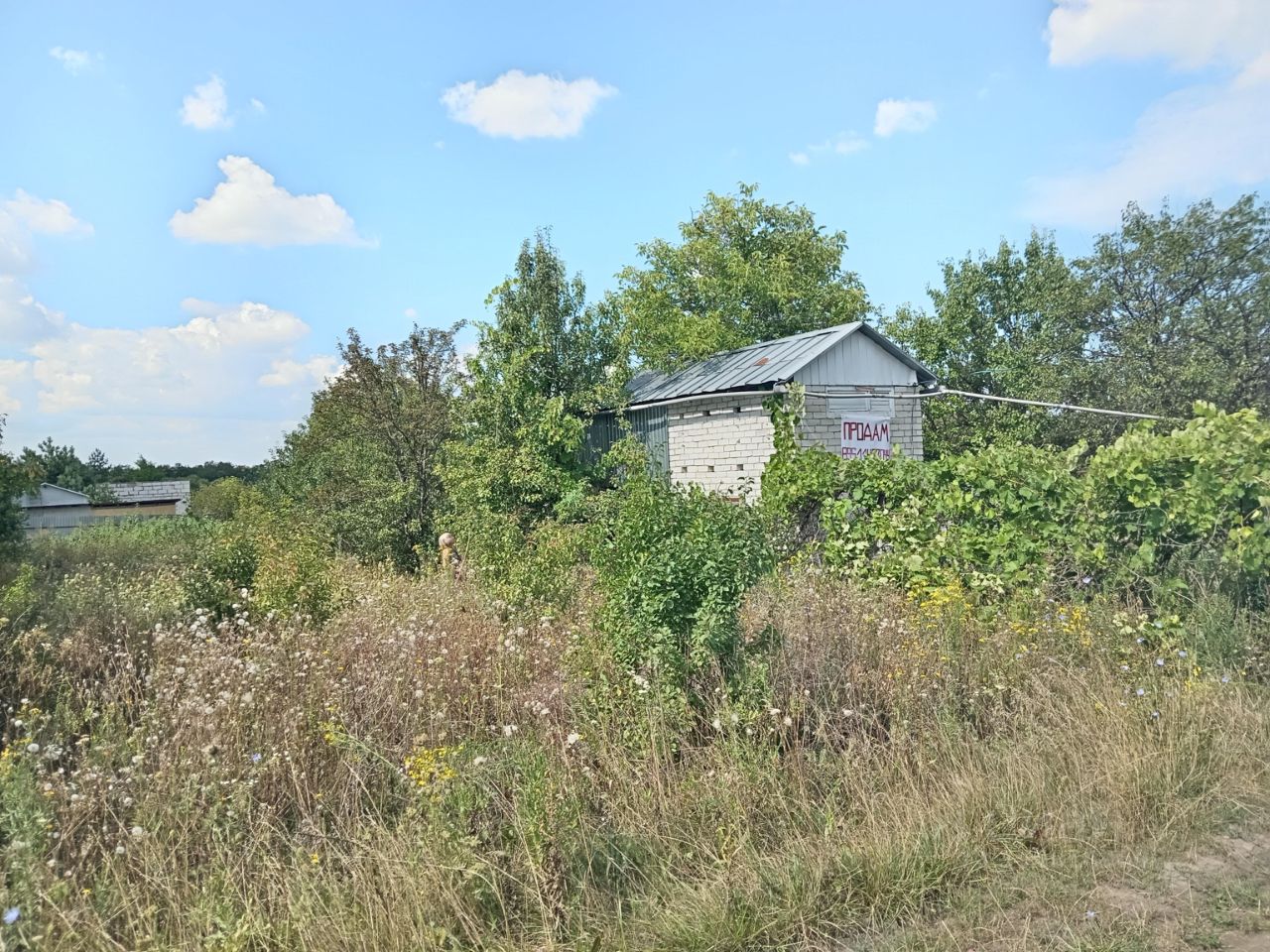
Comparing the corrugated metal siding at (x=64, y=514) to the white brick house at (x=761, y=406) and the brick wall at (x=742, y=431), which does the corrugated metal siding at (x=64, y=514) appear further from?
the brick wall at (x=742, y=431)

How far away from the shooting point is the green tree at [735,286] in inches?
1020

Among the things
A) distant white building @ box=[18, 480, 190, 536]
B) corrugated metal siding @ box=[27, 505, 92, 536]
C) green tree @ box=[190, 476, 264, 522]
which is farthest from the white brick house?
corrugated metal siding @ box=[27, 505, 92, 536]

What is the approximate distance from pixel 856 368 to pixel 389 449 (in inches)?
322

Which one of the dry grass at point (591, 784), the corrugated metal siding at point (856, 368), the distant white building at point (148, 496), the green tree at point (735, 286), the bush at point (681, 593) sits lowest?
the dry grass at point (591, 784)

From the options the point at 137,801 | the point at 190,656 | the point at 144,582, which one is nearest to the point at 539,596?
the point at 190,656

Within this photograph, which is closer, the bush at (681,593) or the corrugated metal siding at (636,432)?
the bush at (681,593)

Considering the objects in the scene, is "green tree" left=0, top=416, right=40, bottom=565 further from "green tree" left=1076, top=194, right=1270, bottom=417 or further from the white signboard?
"green tree" left=1076, top=194, right=1270, bottom=417

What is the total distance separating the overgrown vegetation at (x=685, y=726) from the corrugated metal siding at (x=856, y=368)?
16.4ft

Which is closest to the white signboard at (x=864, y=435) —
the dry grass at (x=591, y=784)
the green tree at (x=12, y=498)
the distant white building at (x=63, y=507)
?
the dry grass at (x=591, y=784)

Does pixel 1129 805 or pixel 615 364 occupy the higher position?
pixel 615 364

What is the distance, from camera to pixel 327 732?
3955mm

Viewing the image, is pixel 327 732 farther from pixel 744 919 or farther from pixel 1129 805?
pixel 1129 805

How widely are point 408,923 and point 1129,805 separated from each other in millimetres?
3105

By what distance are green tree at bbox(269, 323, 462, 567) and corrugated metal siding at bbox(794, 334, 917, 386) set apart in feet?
20.6
